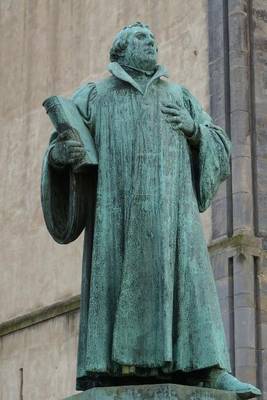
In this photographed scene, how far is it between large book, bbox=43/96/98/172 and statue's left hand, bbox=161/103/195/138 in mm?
418

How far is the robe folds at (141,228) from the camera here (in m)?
6.99

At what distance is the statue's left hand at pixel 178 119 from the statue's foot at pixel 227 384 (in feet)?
4.21

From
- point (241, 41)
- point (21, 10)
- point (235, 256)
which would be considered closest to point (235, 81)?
point (241, 41)

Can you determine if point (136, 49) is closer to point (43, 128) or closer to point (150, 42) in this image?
point (150, 42)

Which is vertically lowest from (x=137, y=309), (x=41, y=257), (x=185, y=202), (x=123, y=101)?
(x=137, y=309)

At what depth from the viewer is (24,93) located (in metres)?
24.4

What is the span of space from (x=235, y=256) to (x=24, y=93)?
23.1 ft

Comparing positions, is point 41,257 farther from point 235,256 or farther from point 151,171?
point 151,171

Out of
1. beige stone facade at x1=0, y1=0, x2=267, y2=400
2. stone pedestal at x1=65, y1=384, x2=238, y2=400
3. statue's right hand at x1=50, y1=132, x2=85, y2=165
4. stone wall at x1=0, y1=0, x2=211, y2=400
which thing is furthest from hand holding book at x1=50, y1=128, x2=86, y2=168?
stone wall at x1=0, y1=0, x2=211, y2=400

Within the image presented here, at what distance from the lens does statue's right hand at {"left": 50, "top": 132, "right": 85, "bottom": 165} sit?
7.28 metres

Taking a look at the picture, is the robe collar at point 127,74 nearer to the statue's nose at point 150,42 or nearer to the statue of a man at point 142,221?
the statue of a man at point 142,221

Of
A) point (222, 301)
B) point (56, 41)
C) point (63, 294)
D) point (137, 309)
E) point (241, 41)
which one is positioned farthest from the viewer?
point (56, 41)

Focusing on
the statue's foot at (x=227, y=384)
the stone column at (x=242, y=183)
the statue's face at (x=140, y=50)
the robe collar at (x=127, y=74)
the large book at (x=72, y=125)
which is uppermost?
the stone column at (x=242, y=183)

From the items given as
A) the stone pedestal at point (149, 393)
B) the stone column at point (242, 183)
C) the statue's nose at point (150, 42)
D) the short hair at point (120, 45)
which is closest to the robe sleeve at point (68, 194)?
the short hair at point (120, 45)
